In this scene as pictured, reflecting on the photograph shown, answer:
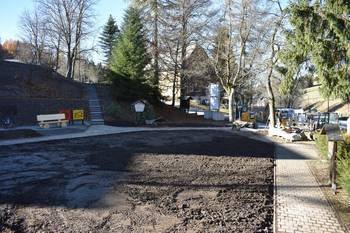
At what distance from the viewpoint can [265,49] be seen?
93.5 feet

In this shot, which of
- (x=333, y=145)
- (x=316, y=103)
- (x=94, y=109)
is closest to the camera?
(x=333, y=145)

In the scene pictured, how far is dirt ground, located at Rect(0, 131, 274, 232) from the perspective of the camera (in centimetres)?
673

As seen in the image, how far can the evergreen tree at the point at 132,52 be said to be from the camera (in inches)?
1159

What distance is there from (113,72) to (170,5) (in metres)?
7.58

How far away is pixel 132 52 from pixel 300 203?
23.3 meters

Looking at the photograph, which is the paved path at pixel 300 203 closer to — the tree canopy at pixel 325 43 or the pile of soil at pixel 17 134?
the tree canopy at pixel 325 43

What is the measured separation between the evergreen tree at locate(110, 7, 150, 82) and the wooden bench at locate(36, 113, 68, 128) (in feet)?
26.0

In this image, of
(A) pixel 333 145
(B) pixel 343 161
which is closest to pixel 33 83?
(A) pixel 333 145

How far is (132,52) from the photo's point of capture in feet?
97.2

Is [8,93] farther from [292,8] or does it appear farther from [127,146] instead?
[292,8]

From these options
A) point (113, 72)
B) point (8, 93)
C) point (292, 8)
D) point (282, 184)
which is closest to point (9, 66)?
point (8, 93)

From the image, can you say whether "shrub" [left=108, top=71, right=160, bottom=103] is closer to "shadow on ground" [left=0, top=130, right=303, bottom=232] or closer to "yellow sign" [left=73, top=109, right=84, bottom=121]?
"yellow sign" [left=73, top=109, right=84, bottom=121]

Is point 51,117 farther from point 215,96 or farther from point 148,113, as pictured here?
point 215,96

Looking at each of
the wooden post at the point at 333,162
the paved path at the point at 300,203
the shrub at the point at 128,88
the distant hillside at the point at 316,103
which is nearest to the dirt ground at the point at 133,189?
the paved path at the point at 300,203
